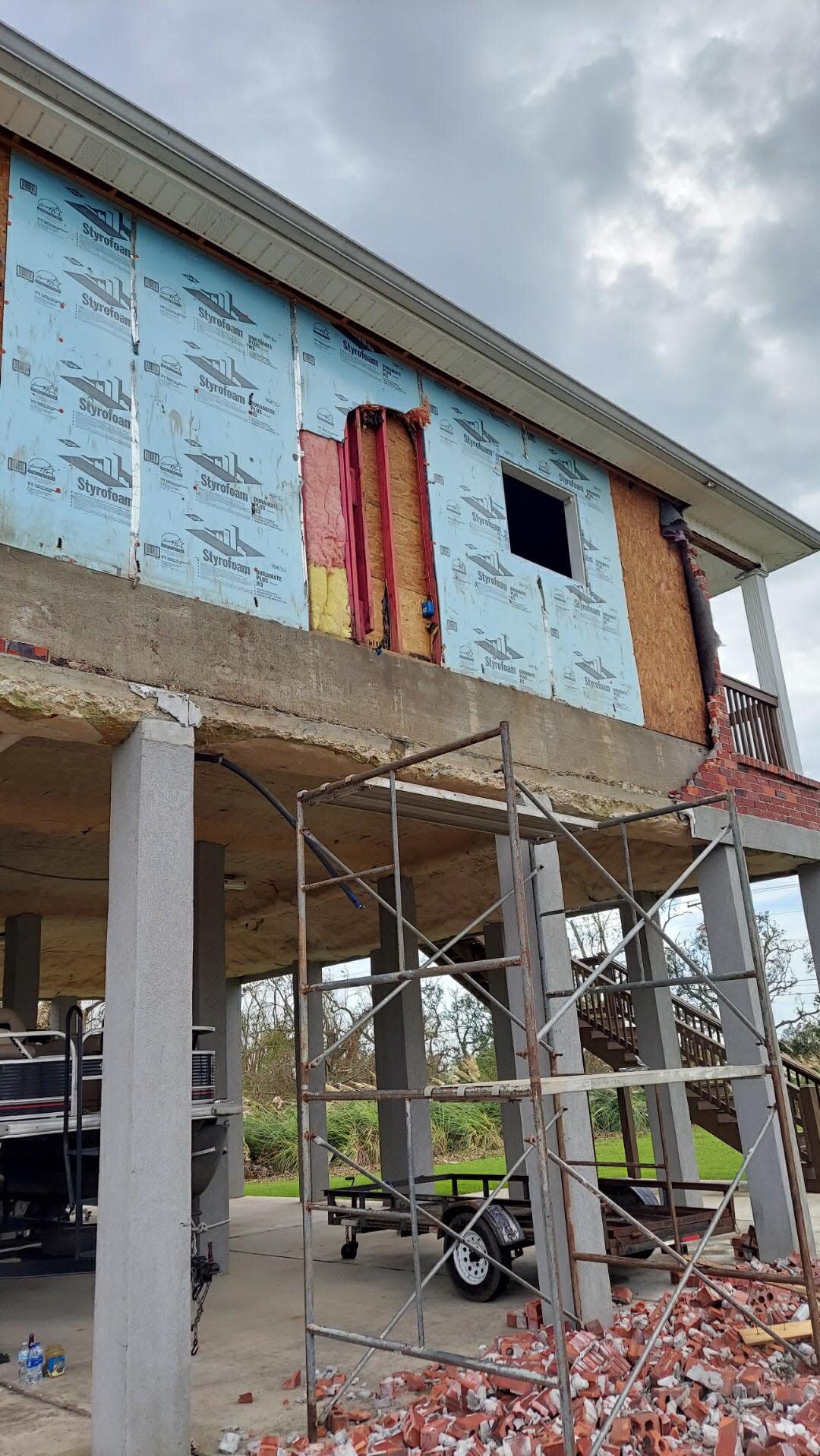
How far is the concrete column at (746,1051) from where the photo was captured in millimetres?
9367

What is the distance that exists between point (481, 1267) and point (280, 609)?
5.96 meters

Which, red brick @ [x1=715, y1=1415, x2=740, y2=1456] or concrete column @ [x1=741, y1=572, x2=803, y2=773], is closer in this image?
red brick @ [x1=715, y1=1415, x2=740, y2=1456]

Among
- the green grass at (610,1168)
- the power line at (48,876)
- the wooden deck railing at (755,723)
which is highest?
the wooden deck railing at (755,723)

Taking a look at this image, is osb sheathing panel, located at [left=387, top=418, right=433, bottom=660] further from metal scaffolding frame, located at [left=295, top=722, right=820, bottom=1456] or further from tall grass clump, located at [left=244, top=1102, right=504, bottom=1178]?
tall grass clump, located at [left=244, top=1102, right=504, bottom=1178]

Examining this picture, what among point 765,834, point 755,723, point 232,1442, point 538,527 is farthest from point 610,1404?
point 538,527

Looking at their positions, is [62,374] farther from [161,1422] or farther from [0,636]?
[161,1422]

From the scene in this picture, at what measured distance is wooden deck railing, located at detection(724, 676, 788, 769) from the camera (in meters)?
11.6

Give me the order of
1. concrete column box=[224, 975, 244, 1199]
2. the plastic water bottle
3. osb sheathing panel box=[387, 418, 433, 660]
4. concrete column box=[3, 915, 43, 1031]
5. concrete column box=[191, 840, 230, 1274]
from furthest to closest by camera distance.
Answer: concrete column box=[224, 975, 244, 1199] → concrete column box=[3, 915, 43, 1031] → concrete column box=[191, 840, 230, 1274] → osb sheathing panel box=[387, 418, 433, 660] → the plastic water bottle

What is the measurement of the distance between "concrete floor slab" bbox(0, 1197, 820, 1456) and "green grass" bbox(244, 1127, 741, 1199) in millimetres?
6008

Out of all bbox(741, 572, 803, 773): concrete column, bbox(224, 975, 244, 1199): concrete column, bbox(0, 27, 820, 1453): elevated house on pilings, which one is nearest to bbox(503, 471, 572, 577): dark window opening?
bbox(0, 27, 820, 1453): elevated house on pilings

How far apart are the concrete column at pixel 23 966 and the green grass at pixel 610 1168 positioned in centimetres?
713

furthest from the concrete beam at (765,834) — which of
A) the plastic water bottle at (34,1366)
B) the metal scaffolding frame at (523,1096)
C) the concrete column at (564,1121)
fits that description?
the plastic water bottle at (34,1366)

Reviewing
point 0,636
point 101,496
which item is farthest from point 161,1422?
point 101,496

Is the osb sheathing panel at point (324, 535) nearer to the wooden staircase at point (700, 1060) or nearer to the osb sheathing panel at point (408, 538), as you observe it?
the osb sheathing panel at point (408, 538)
